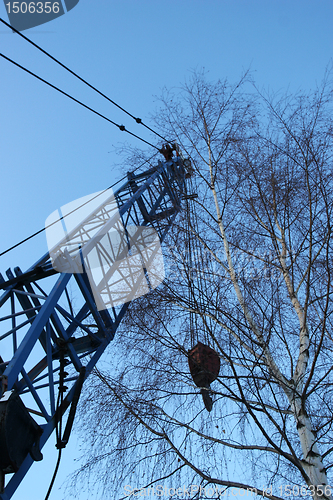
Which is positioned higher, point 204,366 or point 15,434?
point 15,434

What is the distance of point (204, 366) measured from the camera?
3848 millimetres

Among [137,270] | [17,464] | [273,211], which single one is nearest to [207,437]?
[17,464]

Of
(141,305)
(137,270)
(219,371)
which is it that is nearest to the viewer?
(219,371)

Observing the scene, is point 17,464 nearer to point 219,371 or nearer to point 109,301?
point 219,371

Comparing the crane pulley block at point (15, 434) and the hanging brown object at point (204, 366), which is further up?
the crane pulley block at point (15, 434)

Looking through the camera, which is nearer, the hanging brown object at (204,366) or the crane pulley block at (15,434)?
the crane pulley block at (15,434)

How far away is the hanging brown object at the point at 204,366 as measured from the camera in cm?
389

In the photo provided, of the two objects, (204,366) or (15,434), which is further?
(204,366)

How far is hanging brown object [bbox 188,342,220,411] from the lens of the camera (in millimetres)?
3887

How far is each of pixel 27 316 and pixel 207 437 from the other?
8.65ft

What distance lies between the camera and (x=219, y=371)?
4188mm

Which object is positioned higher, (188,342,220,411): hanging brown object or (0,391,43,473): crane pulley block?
(0,391,43,473): crane pulley block

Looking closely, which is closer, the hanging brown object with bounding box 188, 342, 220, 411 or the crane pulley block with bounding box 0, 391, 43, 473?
the crane pulley block with bounding box 0, 391, 43, 473

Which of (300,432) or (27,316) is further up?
(27,316)
